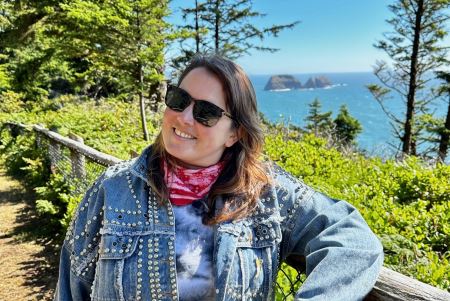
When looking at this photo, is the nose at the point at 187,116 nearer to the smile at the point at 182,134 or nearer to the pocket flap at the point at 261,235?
the smile at the point at 182,134

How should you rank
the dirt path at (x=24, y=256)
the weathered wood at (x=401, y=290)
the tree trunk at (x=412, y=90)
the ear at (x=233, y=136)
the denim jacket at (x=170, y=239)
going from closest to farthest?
the weathered wood at (x=401, y=290) < the denim jacket at (x=170, y=239) < the ear at (x=233, y=136) < the dirt path at (x=24, y=256) < the tree trunk at (x=412, y=90)

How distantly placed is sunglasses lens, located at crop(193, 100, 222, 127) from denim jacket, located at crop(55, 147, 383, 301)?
341 mm

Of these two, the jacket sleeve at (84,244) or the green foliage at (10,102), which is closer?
the jacket sleeve at (84,244)

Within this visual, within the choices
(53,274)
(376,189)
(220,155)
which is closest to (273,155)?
(376,189)

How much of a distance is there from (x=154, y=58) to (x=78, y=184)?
5708mm

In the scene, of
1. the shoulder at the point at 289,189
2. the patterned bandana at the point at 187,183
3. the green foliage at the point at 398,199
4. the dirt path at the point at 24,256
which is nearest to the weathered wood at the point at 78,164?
the dirt path at the point at 24,256

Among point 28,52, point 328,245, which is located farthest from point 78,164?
point 28,52

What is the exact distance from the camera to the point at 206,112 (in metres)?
1.73

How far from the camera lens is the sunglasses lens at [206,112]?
1.73 metres

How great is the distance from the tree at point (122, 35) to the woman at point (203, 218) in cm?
854

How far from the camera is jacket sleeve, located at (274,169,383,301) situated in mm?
1310

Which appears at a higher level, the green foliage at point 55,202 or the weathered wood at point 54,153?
the weathered wood at point 54,153

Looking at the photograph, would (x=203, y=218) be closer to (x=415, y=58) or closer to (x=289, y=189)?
(x=289, y=189)

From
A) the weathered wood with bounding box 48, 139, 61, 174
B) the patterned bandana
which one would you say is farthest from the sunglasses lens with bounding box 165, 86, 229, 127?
the weathered wood with bounding box 48, 139, 61, 174
